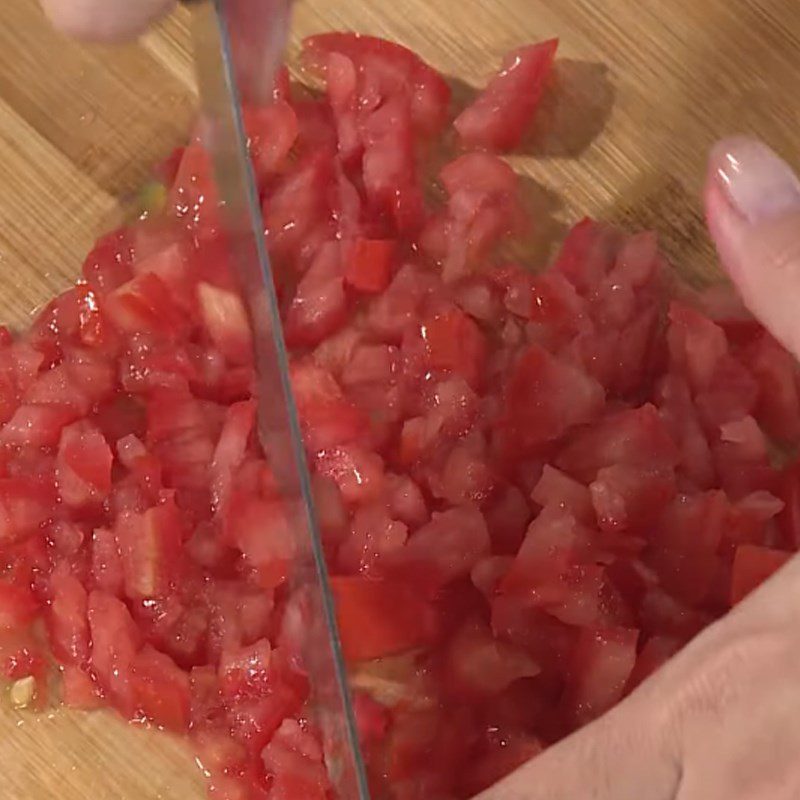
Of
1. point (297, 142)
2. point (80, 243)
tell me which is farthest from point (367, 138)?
point (80, 243)

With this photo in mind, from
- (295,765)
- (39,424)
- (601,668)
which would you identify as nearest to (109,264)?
(39,424)

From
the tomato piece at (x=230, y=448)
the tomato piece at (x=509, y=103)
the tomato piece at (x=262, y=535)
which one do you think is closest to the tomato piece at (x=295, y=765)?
the tomato piece at (x=262, y=535)

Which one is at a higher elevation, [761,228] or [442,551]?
[761,228]

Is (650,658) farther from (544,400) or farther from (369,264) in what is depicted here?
(369,264)

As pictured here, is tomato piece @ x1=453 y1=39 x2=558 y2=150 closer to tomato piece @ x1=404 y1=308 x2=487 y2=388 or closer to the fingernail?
tomato piece @ x1=404 y1=308 x2=487 y2=388

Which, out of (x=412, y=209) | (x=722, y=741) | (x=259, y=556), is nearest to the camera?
(x=722, y=741)

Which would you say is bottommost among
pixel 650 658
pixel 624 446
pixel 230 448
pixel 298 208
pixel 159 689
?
pixel 650 658

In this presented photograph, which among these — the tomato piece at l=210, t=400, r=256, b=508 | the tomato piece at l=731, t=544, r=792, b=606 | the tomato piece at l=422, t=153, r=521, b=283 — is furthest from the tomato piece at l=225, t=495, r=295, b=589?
the tomato piece at l=731, t=544, r=792, b=606

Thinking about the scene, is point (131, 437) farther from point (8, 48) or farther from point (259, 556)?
point (8, 48)
